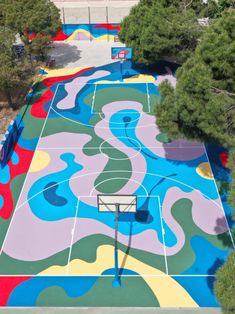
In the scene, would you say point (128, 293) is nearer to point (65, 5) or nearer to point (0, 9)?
point (0, 9)

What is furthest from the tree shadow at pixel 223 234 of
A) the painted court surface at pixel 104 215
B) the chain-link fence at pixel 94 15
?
the chain-link fence at pixel 94 15

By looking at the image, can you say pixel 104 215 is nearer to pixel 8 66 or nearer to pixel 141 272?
pixel 141 272

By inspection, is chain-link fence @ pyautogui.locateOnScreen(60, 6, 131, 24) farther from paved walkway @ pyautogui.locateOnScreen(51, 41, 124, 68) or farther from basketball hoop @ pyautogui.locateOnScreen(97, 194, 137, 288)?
basketball hoop @ pyautogui.locateOnScreen(97, 194, 137, 288)

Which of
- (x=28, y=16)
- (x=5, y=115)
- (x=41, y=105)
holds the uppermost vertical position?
(x=28, y=16)

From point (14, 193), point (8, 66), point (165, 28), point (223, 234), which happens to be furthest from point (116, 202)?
point (165, 28)

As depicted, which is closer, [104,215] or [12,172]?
[104,215]

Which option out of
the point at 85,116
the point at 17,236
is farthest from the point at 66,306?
the point at 85,116

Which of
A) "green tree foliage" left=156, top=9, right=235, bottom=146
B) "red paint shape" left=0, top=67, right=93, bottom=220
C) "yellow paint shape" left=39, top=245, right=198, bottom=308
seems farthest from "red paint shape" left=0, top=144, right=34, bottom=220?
"green tree foliage" left=156, top=9, right=235, bottom=146
